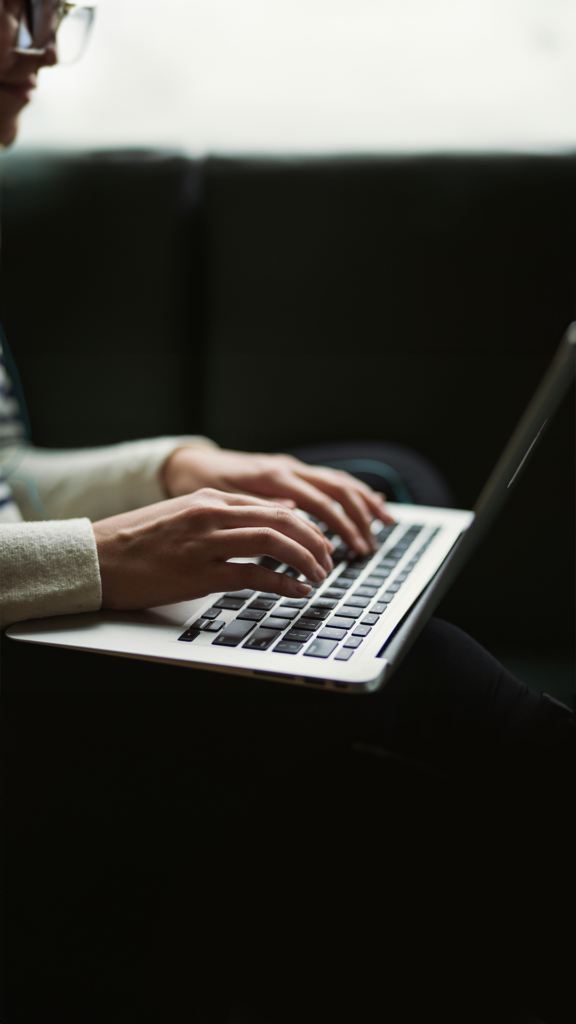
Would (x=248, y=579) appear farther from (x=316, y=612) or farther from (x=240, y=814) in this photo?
(x=240, y=814)

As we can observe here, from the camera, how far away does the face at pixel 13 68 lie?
735 mm

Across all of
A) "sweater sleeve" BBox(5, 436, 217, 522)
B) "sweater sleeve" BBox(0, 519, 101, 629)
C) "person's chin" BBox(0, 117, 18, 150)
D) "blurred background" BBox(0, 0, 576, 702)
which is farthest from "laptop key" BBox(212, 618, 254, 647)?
"person's chin" BBox(0, 117, 18, 150)

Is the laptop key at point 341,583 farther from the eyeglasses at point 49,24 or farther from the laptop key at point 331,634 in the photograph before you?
the eyeglasses at point 49,24

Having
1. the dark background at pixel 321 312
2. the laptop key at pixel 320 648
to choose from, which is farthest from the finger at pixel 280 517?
the dark background at pixel 321 312

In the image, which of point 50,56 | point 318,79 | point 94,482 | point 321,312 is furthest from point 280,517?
point 318,79

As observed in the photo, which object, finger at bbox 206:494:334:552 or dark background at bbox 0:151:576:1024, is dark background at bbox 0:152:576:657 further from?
finger at bbox 206:494:334:552

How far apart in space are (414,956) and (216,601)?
310mm

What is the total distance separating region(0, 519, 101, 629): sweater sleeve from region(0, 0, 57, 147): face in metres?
0.58

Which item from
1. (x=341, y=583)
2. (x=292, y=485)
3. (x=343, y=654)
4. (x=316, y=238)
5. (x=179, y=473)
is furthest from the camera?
(x=316, y=238)

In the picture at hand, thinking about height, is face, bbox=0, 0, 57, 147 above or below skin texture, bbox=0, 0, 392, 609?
above

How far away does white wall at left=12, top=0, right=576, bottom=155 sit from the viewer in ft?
3.82

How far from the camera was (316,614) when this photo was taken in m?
Answer: 0.53

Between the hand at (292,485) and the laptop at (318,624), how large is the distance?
0.07 metres

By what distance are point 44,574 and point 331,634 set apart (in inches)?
8.7
